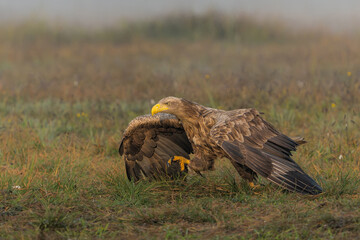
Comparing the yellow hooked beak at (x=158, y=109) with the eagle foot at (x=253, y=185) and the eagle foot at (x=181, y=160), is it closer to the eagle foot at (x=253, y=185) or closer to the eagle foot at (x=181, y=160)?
the eagle foot at (x=181, y=160)

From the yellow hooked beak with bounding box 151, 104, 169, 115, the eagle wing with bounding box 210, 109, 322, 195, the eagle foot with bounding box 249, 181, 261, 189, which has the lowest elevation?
the eagle foot with bounding box 249, 181, 261, 189

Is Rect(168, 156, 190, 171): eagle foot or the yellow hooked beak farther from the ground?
the yellow hooked beak

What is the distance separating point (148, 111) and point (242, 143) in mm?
4228

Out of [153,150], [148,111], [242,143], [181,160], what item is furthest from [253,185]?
[148,111]

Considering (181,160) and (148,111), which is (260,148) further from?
(148,111)

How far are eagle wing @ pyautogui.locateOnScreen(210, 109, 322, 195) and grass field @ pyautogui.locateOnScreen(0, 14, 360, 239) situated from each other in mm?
229

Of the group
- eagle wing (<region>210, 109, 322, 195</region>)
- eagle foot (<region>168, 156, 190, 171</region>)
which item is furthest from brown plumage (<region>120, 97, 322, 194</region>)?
eagle foot (<region>168, 156, 190, 171</region>)

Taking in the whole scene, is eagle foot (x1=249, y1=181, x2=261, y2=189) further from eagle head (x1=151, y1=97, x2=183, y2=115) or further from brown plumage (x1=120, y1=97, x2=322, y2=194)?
eagle head (x1=151, y1=97, x2=183, y2=115)

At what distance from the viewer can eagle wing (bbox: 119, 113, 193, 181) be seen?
7.05 meters

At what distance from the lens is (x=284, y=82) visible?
1250cm

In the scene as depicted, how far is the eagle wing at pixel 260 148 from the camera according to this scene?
5668 mm

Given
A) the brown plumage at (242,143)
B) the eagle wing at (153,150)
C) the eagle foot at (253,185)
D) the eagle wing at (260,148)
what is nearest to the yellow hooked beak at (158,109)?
the brown plumage at (242,143)

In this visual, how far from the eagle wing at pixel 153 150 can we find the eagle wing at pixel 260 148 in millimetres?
1133

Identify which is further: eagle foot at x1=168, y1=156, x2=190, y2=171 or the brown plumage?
eagle foot at x1=168, y1=156, x2=190, y2=171
